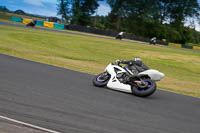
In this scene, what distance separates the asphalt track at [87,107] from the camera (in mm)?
5982

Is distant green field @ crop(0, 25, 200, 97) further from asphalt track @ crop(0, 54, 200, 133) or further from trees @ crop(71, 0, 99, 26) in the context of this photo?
trees @ crop(71, 0, 99, 26)

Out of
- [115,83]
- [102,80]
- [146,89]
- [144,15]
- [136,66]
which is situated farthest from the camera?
[144,15]

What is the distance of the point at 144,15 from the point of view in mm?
81625

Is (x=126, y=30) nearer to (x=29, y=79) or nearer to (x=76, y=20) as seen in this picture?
(x=76, y=20)

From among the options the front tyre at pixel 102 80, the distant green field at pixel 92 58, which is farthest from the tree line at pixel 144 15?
the front tyre at pixel 102 80

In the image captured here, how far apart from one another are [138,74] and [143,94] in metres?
0.62

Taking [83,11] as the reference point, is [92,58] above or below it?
below

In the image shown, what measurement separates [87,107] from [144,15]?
76.7 m

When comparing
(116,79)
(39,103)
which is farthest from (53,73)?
(39,103)

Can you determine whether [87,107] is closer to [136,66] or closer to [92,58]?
[136,66]

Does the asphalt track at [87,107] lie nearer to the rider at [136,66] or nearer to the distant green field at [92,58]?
the rider at [136,66]

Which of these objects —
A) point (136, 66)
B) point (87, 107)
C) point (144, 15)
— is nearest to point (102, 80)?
point (136, 66)

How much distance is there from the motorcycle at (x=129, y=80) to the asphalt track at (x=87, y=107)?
0.75 ft

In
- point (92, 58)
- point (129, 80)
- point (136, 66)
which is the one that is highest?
point (136, 66)
